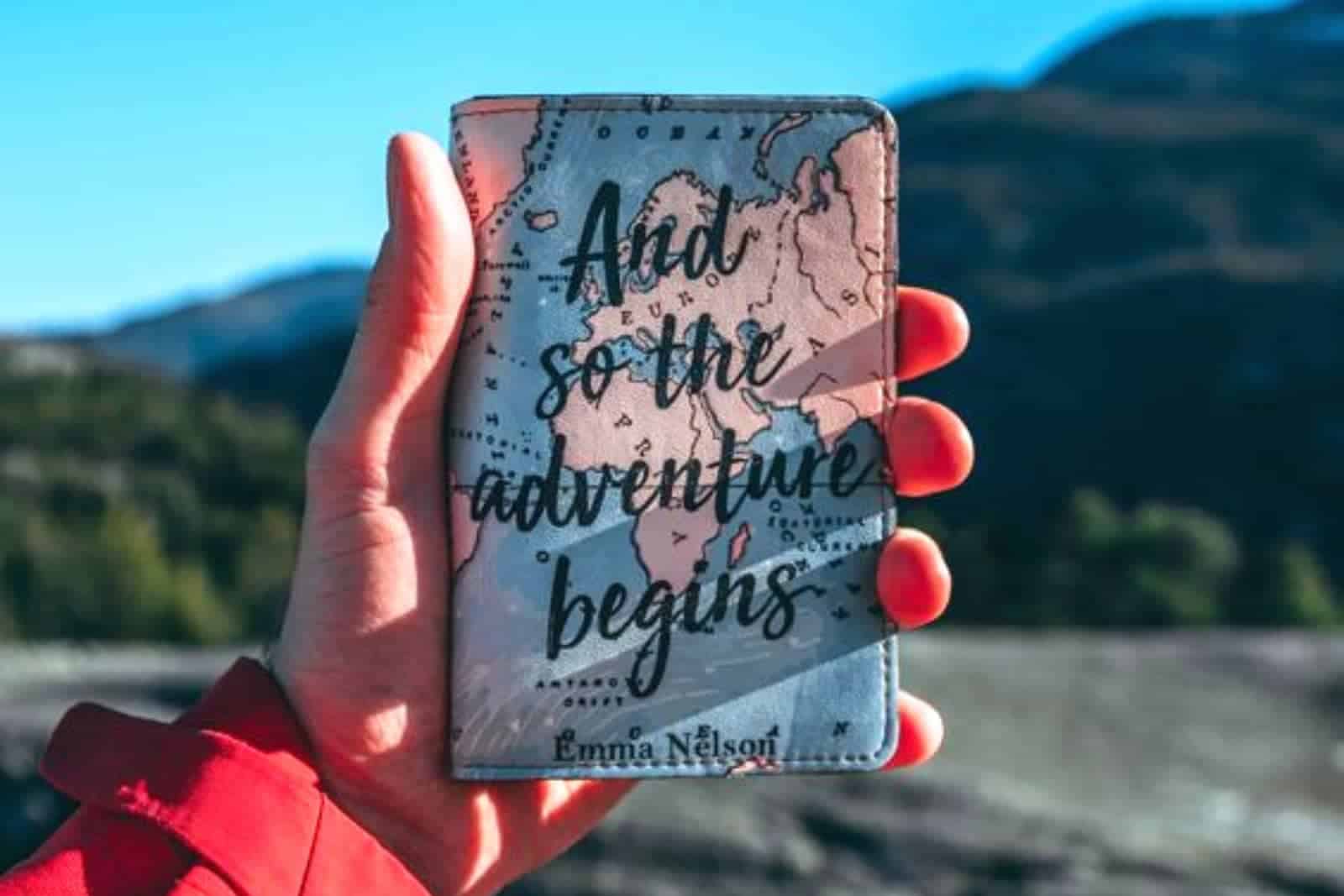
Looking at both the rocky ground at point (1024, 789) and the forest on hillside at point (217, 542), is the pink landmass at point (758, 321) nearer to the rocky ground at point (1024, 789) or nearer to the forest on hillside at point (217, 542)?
the rocky ground at point (1024, 789)

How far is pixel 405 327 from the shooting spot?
122 cm

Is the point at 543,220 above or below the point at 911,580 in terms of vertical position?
above

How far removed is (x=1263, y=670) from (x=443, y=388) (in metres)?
4.96

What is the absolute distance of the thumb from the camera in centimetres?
121

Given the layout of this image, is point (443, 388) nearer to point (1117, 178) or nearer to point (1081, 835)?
point (1081, 835)

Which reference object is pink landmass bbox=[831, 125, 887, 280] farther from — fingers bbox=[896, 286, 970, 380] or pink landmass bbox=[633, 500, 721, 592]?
pink landmass bbox=[633, 500, 721, 592]

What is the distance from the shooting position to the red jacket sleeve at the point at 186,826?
3.53 feet

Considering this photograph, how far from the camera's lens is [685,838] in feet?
13.5

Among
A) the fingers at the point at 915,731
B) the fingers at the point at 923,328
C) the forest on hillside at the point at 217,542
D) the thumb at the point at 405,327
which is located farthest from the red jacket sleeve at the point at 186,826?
the forest on hillside at the point at 217,542

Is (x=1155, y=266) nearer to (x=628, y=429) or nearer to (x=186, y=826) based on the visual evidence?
(x=628, y=429)

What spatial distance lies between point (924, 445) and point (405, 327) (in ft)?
1.12

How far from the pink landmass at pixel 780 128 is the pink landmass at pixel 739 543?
239 millimetres

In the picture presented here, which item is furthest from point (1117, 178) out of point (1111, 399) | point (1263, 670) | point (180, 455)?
point (1263, 670)

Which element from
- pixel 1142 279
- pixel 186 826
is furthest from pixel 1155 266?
pixel 186 826
